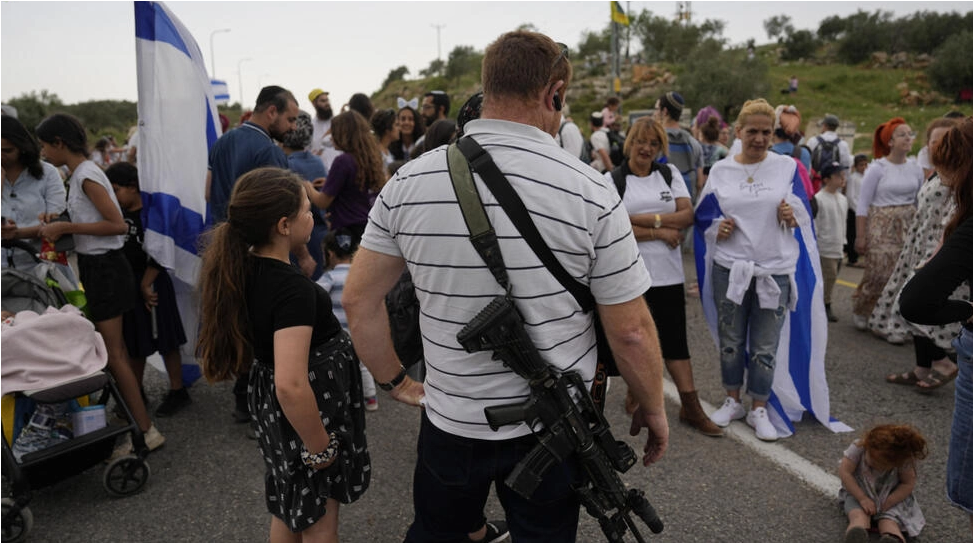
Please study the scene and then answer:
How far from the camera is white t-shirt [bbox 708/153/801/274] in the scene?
3719 millimetres

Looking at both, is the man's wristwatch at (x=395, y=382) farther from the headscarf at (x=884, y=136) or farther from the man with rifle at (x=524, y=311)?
the headscarf at (x=884, y=136)

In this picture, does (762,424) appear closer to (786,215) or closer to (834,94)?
(786,215)

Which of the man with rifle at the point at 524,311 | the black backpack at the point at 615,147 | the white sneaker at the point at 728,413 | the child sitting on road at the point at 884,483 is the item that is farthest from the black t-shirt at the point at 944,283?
the black backpack at the point at 615,147

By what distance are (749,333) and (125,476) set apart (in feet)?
11.9

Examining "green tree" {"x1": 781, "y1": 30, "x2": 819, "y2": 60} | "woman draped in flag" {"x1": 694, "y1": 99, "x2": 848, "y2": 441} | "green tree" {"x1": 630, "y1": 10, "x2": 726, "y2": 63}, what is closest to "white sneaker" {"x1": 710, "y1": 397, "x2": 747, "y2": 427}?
"woman draped in flag" {"x1": 694, "y1": 99, "x2": 848, "y2": 441}

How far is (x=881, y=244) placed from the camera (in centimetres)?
559

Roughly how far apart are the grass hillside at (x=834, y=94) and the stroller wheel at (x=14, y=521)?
30.6 m

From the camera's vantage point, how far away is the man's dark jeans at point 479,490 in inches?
71.2

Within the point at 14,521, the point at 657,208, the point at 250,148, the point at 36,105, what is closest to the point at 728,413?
the point at 657,208

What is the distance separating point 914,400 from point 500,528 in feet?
10.6

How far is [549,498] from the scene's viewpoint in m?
1.80

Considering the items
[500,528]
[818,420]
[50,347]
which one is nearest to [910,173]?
[818,420]

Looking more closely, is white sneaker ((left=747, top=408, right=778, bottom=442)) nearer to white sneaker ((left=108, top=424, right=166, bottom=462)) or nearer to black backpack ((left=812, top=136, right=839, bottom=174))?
white sneaker ((left=108, top=424, right=166, bottom=462))

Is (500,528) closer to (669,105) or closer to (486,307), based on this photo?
(486,307)
